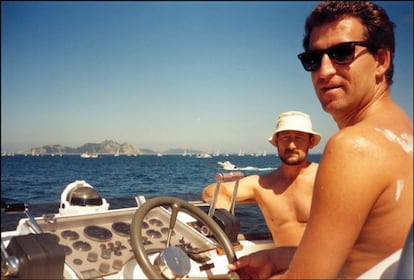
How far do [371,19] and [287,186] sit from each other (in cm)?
223

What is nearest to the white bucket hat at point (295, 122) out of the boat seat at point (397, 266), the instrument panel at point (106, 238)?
the instrument panel at point (106, 238)

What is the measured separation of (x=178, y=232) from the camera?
232 cm

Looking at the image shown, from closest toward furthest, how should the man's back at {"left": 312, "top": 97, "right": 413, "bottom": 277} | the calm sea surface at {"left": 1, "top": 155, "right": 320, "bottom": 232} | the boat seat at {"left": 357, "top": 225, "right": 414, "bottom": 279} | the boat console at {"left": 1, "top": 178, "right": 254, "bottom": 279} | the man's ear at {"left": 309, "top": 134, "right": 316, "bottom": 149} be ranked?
the boat seat at {"left": 357, "top": 225, "right": 414, "bottom": 279}
the man's back at {"left": 312, "top": 97, "right": 413, "bottom": 277}
the boat console at {"left": 1, "top": 178, "right": 254, "bottom": 279}
the calm sea surface at {"left": 1, "top": 155, "right": 320, "bottom": 232}
the man's ear at {"left": 309, "top": 134, "right": 316, "bottom": 149}

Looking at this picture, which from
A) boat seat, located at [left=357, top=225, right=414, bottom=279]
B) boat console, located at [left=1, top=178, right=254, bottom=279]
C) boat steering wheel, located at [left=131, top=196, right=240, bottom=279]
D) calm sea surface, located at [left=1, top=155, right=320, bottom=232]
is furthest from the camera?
calm sea surface, located at [left=1, top=155, right=320, bottom=232]

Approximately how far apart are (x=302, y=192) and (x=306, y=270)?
2.16 m

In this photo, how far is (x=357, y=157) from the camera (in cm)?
→ 100

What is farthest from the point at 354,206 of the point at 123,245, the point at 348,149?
the point at 123,245

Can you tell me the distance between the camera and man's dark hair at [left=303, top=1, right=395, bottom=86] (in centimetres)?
133

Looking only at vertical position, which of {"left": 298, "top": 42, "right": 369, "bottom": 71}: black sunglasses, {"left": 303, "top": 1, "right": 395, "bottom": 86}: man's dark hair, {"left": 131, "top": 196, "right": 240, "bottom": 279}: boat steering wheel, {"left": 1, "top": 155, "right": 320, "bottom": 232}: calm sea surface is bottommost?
{"left": 1, "top": 155, "right": 320, "bottom": 232}: calm sea surface

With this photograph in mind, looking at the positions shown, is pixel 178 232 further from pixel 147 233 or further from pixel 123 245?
pixel 123 245

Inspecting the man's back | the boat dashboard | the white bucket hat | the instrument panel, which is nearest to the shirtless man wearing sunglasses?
the man's back

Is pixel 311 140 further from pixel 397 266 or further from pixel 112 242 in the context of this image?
pixel 397 266

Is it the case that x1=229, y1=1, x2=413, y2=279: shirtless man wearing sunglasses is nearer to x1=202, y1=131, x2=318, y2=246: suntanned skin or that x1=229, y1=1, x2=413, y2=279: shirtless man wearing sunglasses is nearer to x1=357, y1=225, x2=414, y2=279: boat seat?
x1=357, y1=225, x2=414, y2=279: boat seat

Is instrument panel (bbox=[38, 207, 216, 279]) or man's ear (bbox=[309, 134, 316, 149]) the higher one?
man's ear (bbox=[309, 134, 316, 149])
